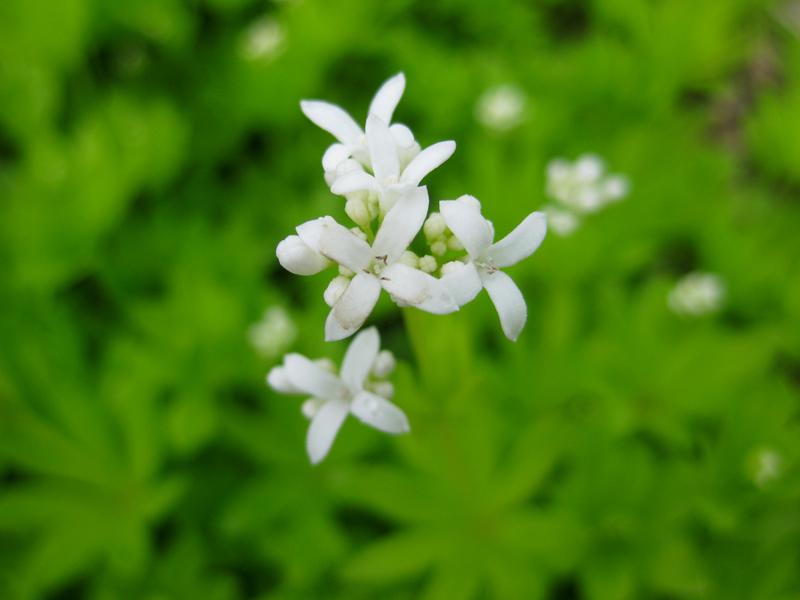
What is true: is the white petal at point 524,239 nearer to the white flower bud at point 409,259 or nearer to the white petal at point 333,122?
the white flower bud at point 409,259

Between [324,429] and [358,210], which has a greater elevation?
[358,210]

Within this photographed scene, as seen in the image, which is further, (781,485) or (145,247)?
(145,247)

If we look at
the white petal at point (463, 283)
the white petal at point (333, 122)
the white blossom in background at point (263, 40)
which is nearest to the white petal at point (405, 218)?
the white petal at point (463, 283)

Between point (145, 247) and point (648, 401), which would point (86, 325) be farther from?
point (648, 401)

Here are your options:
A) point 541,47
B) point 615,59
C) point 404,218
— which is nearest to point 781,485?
point 404,218

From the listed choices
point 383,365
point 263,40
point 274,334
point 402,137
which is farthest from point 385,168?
point 263,40

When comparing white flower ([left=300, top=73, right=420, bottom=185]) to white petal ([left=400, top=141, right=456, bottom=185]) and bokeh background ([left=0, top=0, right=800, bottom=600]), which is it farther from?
bokeh background ([left=0, top=0, right=800, bottom=600])

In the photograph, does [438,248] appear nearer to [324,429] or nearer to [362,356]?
[362,356]

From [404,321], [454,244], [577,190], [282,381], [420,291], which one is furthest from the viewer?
[577,190]
